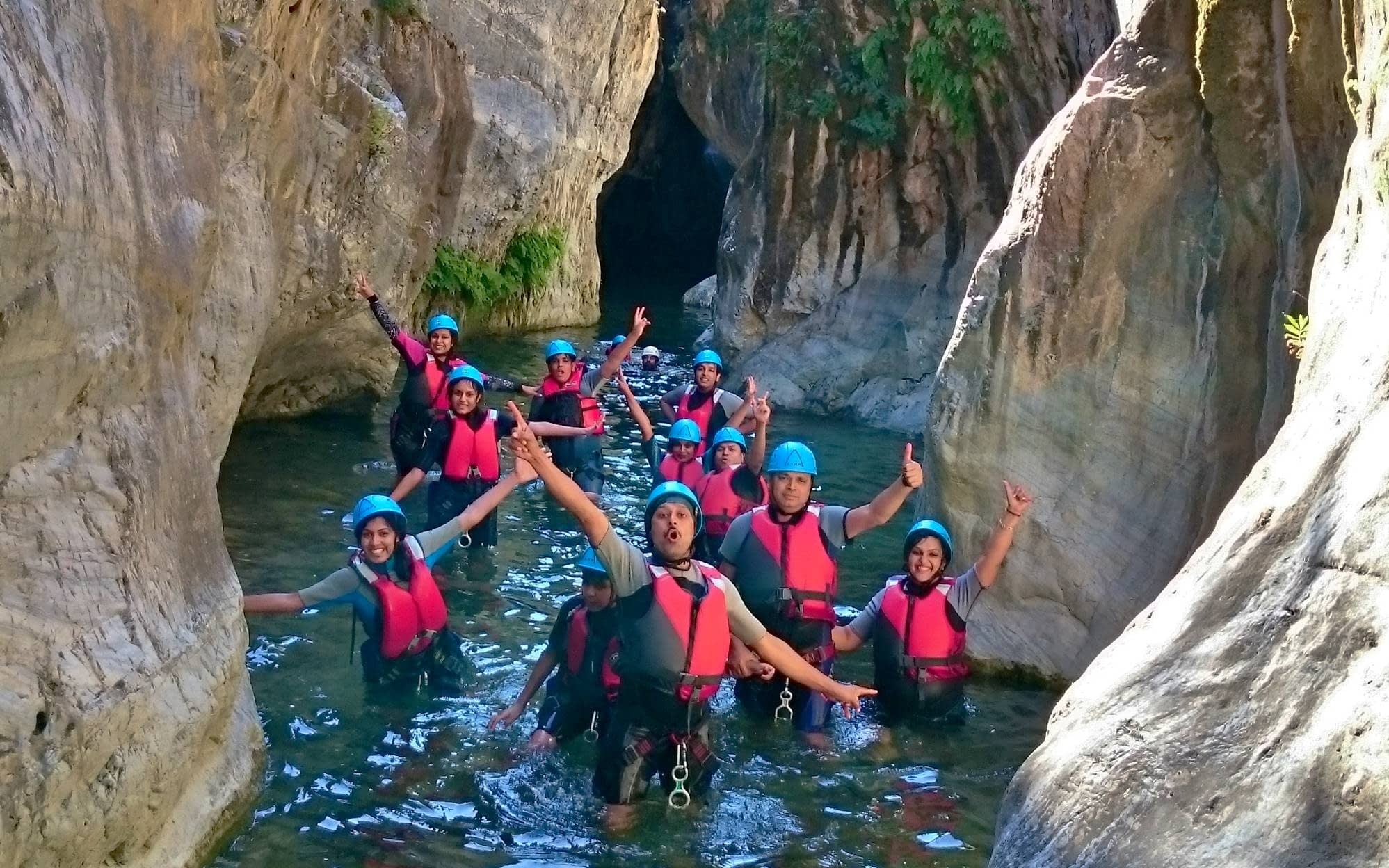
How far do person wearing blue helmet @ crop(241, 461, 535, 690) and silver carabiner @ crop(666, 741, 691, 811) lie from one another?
5.80 ft

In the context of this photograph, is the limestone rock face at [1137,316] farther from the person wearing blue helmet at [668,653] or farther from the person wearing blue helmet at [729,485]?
the person wearing blue helmet at [668,653]

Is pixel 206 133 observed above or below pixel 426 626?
above

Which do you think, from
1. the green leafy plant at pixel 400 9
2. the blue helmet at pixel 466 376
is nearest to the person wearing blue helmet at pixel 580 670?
the blue helmet at pixel 466 376

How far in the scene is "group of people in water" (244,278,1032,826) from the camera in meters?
6.52

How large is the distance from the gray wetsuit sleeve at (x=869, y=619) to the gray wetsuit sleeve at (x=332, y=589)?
2836 mm

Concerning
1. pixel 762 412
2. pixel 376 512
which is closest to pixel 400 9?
pixel 762 412

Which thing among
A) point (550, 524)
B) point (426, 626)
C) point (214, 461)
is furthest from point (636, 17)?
point (426, 626)

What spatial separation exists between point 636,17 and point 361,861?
1005 inches

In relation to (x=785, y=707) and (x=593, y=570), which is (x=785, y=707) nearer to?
(x=785, y=707)

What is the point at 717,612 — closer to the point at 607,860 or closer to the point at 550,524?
the point at 607,860

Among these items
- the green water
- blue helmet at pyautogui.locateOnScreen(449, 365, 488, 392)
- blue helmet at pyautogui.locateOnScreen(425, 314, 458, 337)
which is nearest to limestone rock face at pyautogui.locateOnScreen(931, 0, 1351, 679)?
the green water

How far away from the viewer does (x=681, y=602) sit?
6.48 meters

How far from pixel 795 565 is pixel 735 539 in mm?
422

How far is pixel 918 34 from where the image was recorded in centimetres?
1870
